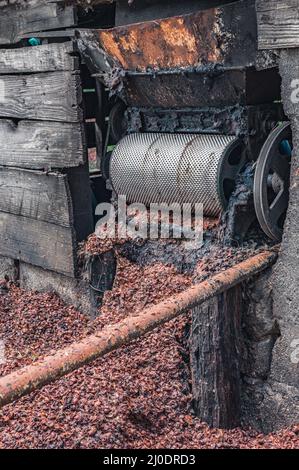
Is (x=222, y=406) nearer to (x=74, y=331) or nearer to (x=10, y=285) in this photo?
(x=74, y=331)

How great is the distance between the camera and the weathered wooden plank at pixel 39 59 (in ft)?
15.0

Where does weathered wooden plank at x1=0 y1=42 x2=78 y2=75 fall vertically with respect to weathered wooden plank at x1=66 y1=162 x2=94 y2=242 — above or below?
above

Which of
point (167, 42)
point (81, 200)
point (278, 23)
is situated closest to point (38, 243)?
point (81, 200)

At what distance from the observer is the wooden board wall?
464 centimetres

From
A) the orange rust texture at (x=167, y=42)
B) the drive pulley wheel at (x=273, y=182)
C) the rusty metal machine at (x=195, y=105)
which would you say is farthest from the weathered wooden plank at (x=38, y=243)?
the drive pulley wheel at (x=273, y=182)

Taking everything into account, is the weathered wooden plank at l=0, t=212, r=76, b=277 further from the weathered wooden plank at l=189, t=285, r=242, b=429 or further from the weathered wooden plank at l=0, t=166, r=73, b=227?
the weathered wooden plank at l=189, t=285, r=242, b=429

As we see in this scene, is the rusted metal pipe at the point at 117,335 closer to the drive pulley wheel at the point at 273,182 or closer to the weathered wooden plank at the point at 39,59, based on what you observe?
the drive pulley wheel at the point at 273,182

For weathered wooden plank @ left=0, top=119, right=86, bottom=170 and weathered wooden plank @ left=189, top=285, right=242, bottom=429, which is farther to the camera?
weathered wooden plank @ left=0, top=119, right=86, bottom=170

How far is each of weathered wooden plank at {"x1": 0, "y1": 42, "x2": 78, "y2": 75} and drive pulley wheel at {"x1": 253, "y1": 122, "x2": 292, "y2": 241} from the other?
155cm

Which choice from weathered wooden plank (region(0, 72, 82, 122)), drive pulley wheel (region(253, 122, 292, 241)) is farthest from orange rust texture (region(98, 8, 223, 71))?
drive pulley wheel (region(253, 122, 292, 241))

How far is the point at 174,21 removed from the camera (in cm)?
385

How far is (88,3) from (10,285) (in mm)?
2358

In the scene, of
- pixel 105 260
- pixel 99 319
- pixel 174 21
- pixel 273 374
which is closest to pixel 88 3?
pixel 174 21

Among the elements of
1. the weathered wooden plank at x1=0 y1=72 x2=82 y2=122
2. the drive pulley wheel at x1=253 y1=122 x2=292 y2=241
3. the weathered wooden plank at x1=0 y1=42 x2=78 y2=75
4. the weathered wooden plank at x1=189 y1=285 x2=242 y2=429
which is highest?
the weathered wooden plank at x1=0 y1=42 x2=78 y2=75
